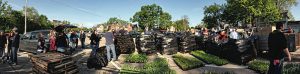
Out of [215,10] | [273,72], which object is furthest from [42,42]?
[215,10]

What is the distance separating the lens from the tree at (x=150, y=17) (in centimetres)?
14412

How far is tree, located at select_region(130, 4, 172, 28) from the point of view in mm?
144125

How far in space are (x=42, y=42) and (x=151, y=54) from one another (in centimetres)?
594

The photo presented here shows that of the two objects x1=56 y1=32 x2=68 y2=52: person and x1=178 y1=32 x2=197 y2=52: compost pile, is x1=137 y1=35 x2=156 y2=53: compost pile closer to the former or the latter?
x1=178 y1=32 x2=197 y2=52: compost pile

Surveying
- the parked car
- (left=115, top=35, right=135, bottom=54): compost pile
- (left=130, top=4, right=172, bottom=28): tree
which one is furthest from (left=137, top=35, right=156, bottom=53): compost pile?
(left=130, top=4, right=172, bottom=28): tree

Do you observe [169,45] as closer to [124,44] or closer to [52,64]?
[124,44]

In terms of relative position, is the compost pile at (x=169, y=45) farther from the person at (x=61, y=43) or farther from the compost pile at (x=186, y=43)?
the person at (x=61, y=43)

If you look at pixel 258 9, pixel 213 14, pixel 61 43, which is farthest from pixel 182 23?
pixel 61 43

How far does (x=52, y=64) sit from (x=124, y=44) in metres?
9.94

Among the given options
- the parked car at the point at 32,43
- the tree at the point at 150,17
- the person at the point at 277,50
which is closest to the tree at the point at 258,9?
the parked car at the point at 32,43

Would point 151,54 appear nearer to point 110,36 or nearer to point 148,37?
point 148,37

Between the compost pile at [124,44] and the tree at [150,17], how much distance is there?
123 metres

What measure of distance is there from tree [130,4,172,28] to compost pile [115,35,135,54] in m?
123

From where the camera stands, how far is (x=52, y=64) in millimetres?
9484
